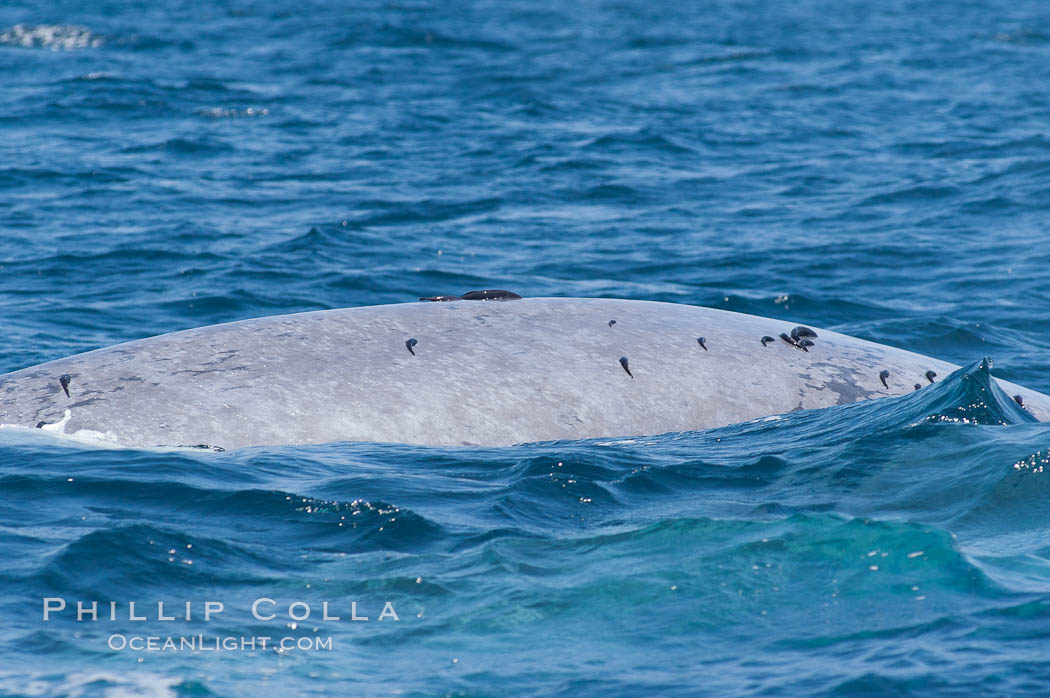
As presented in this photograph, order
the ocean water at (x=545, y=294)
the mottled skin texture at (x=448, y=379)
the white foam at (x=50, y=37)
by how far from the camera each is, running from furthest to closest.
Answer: the white foam at (x=50, y=37) → the mottled skin texture at (x=448, y=379) → the ocean water at (x=545, y=294)

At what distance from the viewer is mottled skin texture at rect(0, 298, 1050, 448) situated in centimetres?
821

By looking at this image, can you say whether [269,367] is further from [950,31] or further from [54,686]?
[950,31]

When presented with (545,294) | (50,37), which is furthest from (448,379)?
(50,37)

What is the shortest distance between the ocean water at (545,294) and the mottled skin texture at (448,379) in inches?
9.9

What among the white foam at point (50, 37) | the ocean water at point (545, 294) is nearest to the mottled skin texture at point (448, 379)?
the ocean water at point (545, 294)

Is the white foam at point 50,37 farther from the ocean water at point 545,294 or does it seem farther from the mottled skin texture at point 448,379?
the mottled skin texture at point 448,379

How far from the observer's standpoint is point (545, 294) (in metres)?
14.4

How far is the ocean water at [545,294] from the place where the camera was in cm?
574

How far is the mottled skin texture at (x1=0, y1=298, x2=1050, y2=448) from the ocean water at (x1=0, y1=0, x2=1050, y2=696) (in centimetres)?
25

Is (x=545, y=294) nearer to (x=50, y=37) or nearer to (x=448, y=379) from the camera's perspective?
(x=448, y=379)

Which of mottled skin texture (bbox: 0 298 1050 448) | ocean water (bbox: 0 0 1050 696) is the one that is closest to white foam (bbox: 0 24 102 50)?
ocean water (bbox: 0 0 1050 696)

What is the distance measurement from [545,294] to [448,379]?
596 centimetres

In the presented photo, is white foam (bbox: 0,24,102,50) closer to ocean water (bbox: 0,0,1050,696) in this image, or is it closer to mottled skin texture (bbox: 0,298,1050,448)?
ocean water (bbox: 0,0,1050,696)

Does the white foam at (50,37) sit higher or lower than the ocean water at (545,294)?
higher
